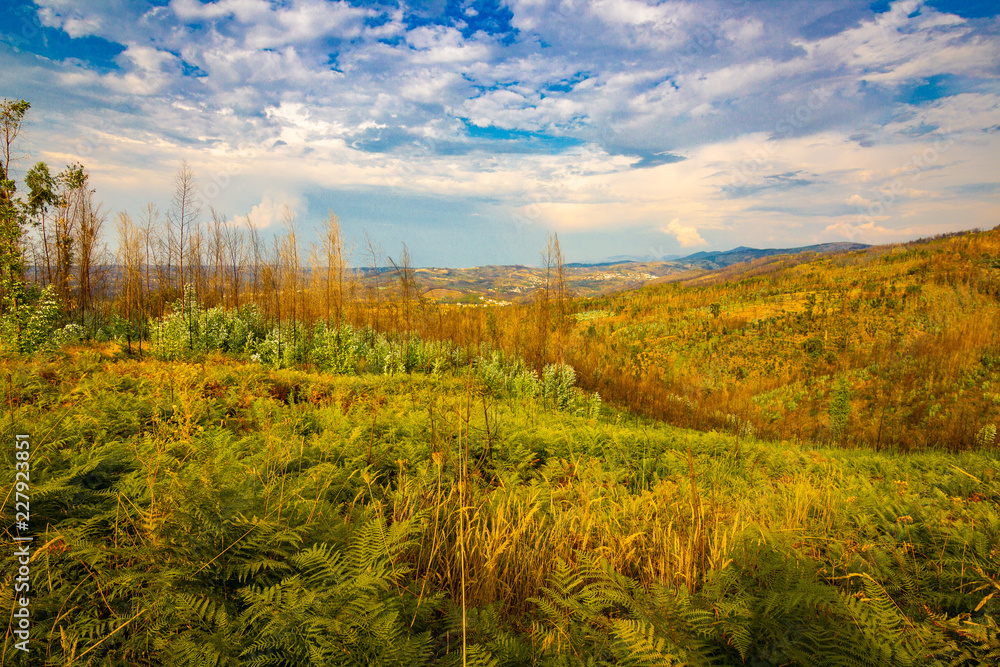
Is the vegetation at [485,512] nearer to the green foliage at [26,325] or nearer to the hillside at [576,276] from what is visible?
the green foliage at [26,325]

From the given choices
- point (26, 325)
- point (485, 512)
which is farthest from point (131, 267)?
point (485, 512)

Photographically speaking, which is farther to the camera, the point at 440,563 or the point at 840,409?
the point at 840,409

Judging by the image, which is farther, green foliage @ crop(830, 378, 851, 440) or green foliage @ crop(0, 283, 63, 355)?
green foliage @ crop(830, 378, 851, 440)

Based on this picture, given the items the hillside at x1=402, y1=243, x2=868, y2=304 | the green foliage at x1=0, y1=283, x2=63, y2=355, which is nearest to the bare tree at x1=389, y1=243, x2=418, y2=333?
the hillside at x1=402, y1=243, x2=868, y2=304

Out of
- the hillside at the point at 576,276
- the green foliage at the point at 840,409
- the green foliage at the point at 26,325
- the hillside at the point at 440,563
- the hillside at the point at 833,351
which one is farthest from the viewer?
the hillside at the point at 576,276

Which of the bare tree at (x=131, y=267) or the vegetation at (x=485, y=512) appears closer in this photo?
the vegetation at (x=485, y=512)

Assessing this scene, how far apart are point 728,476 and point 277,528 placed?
4.99 metres

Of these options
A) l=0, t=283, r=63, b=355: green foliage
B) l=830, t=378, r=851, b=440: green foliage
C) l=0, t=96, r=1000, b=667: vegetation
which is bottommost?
l=830, t=378, r=851, b=440: green foliage

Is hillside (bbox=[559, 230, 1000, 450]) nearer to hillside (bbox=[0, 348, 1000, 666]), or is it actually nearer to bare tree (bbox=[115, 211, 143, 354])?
hillside (bbox=[0, 348, 1000, 666])

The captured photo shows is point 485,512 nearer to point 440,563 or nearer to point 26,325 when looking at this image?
point 440,563

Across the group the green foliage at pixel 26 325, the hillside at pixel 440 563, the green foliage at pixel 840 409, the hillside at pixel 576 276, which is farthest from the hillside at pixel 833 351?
the green foliage at pixel 26 325

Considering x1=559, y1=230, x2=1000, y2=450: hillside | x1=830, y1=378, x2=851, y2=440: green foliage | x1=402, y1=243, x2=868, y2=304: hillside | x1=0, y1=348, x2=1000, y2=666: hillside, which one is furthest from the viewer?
x1=402, y1=243, x2=868, y2=304: hillside

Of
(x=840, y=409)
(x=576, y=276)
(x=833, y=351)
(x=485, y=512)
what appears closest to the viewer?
(x=485, y=512)

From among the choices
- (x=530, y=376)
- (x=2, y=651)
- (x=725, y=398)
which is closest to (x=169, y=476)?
(x=2, y=651)
